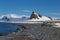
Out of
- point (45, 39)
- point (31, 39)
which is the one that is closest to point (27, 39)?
point (31, 39)

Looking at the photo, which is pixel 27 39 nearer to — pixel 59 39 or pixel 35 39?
pixel 35 39

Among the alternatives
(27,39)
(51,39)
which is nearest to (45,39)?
(51,39)

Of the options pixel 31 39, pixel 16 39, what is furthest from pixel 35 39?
pixel 16 39

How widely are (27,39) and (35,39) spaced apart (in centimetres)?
114

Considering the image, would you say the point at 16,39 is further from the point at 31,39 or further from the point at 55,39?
the point at 55,39

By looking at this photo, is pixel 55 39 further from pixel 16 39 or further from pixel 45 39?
pixel 16 39

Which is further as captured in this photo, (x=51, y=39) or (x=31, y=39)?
(x=31, y=39)

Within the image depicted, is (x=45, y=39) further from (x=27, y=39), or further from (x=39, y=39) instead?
(x=27, y=39)

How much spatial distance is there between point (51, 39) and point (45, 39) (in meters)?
0.78

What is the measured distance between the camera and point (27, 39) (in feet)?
99.7

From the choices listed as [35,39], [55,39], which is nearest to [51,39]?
[55,39]

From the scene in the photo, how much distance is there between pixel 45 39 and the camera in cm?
2875

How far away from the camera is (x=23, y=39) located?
30188 millimetres

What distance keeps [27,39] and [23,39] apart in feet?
1.90
